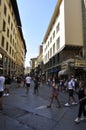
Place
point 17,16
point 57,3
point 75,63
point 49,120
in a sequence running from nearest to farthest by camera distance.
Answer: point 49,120
point 75,63
point 57,3
point 17,16

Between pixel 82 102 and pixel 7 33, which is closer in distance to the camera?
pixel 82 102

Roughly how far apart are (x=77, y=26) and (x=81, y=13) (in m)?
2.77

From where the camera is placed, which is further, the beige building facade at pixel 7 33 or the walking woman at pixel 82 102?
the beige building facade at pixel 7 33

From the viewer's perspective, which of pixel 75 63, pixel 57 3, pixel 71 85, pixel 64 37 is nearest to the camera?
pixel 71 85

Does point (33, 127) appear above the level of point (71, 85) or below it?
below

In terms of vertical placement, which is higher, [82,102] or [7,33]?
[7,33]

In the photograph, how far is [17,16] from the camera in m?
51.0

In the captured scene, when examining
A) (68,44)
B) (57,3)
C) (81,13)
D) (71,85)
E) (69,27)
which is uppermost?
(57,3)

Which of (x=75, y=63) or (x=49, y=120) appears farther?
(x=75, y=63)

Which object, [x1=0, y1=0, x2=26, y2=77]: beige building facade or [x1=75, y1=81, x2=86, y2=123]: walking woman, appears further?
[x1=0, y1=0, x2=26, y2=77]: beige building facade

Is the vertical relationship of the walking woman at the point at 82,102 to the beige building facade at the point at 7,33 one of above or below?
below

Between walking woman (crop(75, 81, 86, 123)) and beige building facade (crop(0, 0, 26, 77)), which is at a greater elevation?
beige building facade (crop(0, 0, 26, 77))

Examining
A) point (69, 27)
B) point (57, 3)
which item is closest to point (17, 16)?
point (57, 3)

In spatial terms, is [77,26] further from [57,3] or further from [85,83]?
[85,83]
